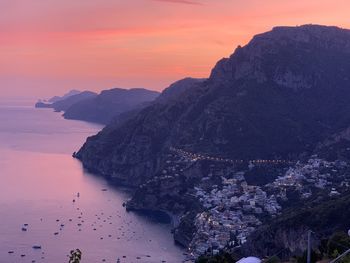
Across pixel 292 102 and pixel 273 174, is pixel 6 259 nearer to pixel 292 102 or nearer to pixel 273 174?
pixel 273 174

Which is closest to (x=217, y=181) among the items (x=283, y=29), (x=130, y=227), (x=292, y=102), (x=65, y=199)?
(x=130, y=227)

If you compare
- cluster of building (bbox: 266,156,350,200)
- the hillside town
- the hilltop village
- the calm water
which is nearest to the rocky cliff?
the hilltop village

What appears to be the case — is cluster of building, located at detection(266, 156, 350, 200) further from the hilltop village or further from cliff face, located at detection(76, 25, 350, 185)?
cliff face, located at detection(76, 25, 350, 185)

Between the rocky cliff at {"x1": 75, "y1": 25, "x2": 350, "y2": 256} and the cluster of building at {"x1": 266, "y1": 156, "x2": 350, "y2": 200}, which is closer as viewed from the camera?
the cluster of building at {"x1": 266, "y1": 156, "x2": 350, "y2": 200}

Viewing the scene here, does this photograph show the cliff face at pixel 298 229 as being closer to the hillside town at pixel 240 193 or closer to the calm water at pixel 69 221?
the hillside town at pixel 240 193

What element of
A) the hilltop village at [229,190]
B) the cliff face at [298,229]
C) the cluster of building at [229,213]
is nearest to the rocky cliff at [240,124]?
the hilltop village at [229,190]

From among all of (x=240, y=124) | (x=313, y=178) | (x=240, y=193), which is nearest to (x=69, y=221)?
(x=240, y=193)
